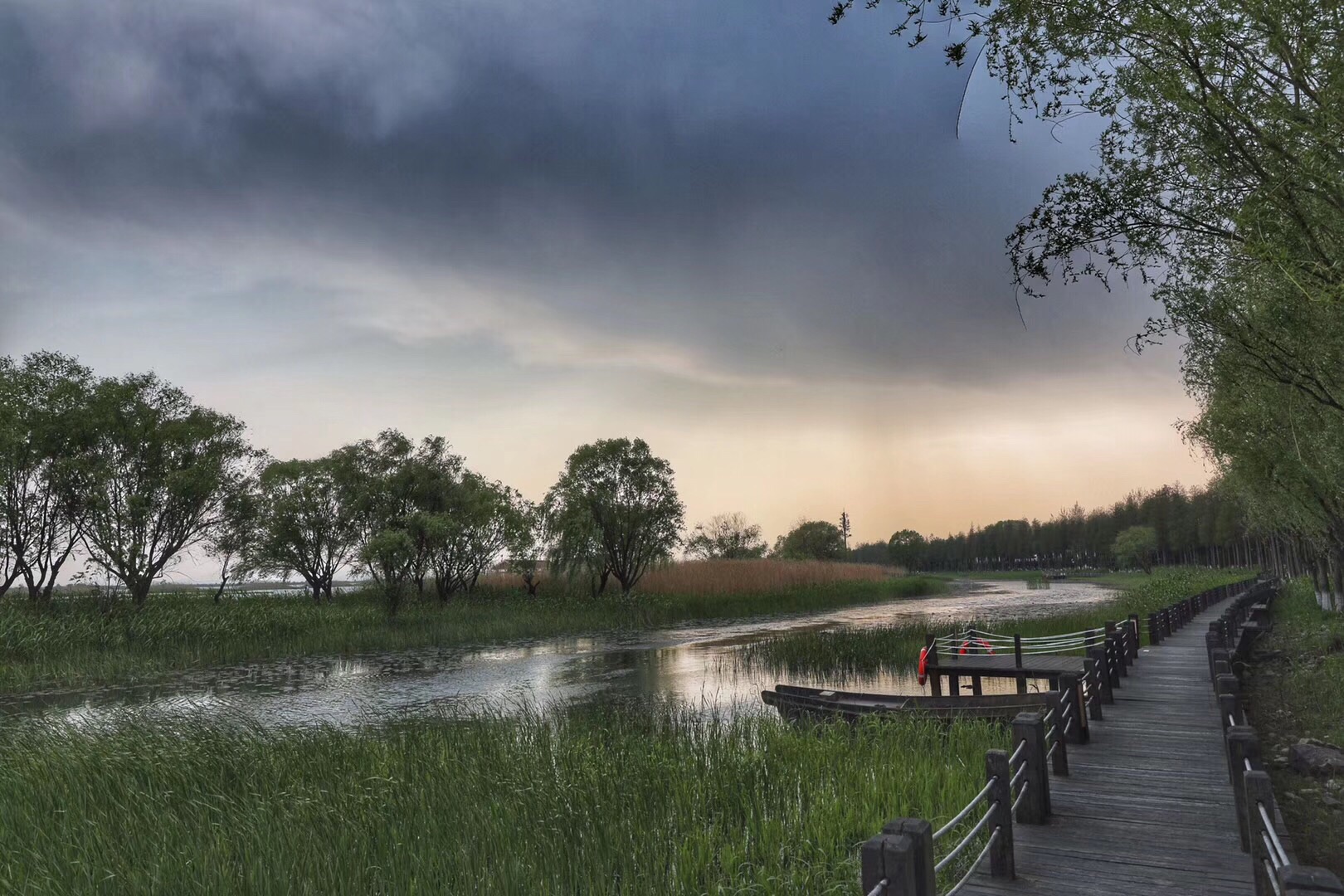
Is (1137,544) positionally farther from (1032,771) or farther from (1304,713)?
(1032,771)

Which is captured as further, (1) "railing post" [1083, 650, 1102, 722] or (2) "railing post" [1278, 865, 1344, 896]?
(1) "railing post" [1083, 650, 1102, 722]

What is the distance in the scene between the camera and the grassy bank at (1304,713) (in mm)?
9727

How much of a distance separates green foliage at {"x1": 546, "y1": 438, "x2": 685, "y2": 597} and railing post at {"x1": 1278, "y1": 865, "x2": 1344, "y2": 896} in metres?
42.7

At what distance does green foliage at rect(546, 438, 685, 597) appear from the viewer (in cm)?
4619

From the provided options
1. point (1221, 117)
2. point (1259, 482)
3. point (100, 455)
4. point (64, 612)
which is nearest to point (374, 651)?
point (64, 612)

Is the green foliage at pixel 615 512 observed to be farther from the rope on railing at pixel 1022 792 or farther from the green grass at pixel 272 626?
the rope on railing at pixel 1022 792

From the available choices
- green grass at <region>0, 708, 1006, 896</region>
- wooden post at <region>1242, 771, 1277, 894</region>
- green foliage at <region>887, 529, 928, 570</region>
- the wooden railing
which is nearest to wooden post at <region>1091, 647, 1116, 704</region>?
the wooden railing

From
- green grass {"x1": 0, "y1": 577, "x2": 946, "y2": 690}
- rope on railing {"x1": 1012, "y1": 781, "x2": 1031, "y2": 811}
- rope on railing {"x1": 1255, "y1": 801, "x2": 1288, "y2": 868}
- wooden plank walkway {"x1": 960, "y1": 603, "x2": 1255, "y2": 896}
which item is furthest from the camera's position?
green grass {"x1": 0, "y1": 577, "x2": 946, "y2": 690}

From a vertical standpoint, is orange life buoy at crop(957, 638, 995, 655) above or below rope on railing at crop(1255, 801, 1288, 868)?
below

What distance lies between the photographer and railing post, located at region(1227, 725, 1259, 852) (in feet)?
21.0

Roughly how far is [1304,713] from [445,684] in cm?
2040

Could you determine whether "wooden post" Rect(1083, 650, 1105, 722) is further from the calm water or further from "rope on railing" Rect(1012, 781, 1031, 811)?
the calm water

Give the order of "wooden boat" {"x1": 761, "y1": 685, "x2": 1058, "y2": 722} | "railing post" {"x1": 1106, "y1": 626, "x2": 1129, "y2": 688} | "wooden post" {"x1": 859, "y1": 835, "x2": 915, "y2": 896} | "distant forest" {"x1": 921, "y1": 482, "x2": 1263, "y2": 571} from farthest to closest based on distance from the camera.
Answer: "distant forest" {"x1": 921, "y1": 482, "x2": 1263, "y2": 571} → "railing post" {"x1": 1106, "y1": 626, "x2": 1129, "y2": 688} → "wooden boat" {"x1": 761, "y1": 685, "x2": 1058, "y2": 722} → "wooden post" {"x1": 859, "y1": 835, "x2": 915, "y2": 896}

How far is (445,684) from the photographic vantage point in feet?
73.5
